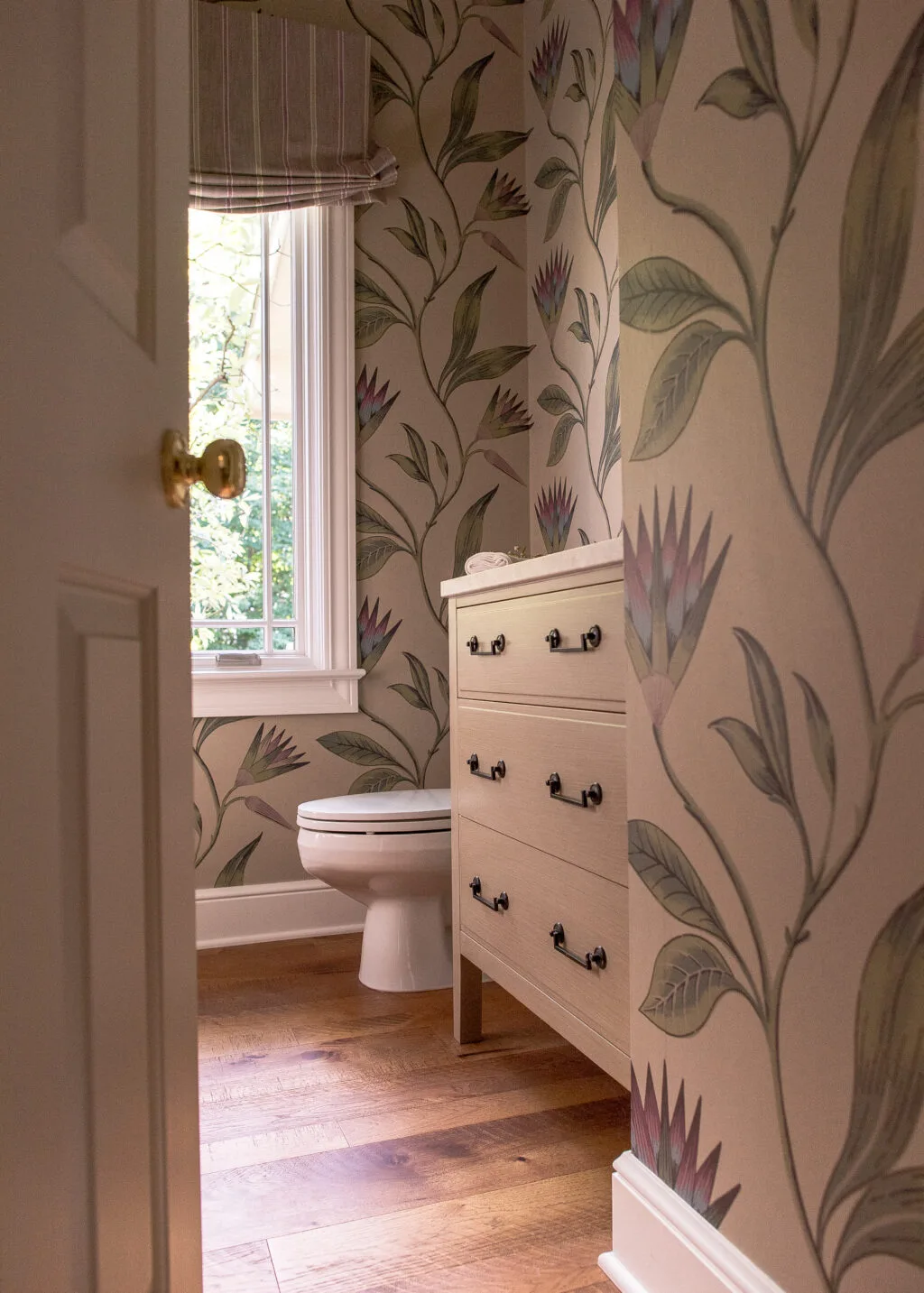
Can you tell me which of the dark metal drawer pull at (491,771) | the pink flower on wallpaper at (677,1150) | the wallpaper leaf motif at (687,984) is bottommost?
the pink flower on wallpaper at (677,1150)

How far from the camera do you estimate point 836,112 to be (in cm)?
90

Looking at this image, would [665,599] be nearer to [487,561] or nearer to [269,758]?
[487,561]

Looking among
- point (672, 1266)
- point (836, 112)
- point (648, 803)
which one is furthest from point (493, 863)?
→ point (836, 112)

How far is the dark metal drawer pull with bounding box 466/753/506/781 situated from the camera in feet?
5.95

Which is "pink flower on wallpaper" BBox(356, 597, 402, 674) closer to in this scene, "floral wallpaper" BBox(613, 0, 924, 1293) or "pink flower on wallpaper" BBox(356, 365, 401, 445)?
"pink flower on wallpaper" BBox(356, 365, 401, 445)

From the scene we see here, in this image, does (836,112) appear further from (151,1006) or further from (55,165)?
(151,1006)

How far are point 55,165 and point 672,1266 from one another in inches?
48.6

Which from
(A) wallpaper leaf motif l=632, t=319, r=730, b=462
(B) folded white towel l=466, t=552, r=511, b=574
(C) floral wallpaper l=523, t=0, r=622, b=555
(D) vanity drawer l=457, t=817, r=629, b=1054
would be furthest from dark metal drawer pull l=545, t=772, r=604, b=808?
(C) floral wallpaper l=523, t=0, r=622, b=555

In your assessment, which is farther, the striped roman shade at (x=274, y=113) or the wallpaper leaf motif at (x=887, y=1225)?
the striped roman shade at (x=274, y=113)

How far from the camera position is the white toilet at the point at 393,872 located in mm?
2176

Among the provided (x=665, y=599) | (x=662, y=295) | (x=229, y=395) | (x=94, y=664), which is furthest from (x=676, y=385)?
(x=229, y=395)

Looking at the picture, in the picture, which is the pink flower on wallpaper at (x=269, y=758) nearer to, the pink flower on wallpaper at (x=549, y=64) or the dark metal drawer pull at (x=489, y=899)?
the dark metal drawer pull at (x=489, y=899)

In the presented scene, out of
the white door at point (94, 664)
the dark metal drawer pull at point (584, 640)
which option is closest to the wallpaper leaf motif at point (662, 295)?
the dark metal drawer pull at point (584, 640)

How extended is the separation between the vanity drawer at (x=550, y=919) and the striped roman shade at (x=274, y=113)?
1.82 m
